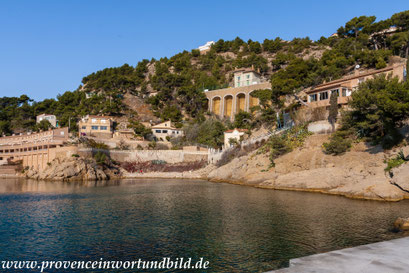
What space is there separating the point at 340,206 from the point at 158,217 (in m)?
14.4

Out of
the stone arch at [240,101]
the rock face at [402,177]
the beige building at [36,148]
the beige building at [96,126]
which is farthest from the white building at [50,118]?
the rock face at [402,177]

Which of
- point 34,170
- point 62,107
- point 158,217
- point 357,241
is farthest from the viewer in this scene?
point 62,107

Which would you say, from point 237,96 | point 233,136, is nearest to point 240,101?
point 237,96

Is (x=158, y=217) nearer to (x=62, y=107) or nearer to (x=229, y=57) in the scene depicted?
(x=62, y=107)

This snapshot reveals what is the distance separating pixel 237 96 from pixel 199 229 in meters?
71.1

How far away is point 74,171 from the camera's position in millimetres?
57094

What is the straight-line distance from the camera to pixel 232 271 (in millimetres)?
11938

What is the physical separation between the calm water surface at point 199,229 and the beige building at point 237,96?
56.6 metres

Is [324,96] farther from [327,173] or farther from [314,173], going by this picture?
[327,173]

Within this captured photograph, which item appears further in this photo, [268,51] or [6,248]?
[268,51]

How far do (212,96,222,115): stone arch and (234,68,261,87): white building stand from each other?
6.94 m

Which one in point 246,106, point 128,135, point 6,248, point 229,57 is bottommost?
point 6,248

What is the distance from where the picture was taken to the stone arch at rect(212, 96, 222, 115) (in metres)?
91.1

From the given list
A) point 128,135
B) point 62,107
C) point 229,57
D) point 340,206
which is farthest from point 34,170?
point 229,57
